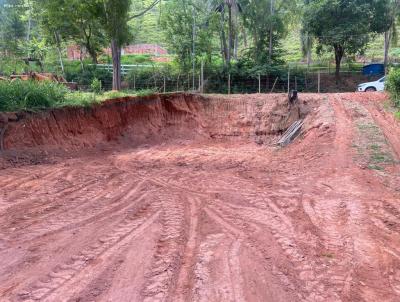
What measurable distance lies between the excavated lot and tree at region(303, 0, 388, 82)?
12.3 m

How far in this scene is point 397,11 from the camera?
27250 millimetres

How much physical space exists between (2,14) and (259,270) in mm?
44238

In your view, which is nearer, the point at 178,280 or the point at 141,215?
the point at 178,280

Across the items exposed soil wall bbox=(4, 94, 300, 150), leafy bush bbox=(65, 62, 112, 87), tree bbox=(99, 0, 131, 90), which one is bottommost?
exposed soil wall bbox=(4, 94, 300, 150)

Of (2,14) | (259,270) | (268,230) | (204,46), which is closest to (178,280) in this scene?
(259,270)

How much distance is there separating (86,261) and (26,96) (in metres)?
8.53

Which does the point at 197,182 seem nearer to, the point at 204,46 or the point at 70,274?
the point at 70,274

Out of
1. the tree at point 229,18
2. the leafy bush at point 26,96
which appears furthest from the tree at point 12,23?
the leafy bush at point 26,96

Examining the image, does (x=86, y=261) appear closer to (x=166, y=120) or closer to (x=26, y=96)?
(x=26, y=96)

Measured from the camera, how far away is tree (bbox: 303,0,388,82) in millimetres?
25328

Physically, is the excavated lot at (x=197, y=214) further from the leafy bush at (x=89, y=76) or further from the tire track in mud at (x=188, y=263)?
the leafy bush at (x=89, y=76)

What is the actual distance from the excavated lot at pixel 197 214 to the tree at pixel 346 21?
12.3m

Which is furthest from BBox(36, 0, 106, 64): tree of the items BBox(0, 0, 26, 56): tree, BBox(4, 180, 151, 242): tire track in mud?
BBox(4, 180, 151, 242): tire track in mud

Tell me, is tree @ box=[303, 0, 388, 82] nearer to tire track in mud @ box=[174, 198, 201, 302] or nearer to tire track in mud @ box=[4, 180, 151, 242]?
tire track in mud @ box=[4, 180, 151, 242]
